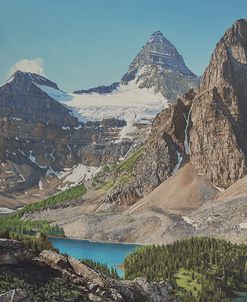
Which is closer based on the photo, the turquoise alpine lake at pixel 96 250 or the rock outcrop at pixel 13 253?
the rock outcrop at pixel 13 253

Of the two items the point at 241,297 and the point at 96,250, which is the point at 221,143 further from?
the point at 241,297

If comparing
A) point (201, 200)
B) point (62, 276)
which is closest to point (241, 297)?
point (62, 276)

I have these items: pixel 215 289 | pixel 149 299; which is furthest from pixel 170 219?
pixel 149 299

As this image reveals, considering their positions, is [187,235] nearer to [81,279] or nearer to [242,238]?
[242,238]

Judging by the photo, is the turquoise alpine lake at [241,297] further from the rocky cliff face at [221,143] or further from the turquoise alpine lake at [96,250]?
the rocky cliff face at [221,143]

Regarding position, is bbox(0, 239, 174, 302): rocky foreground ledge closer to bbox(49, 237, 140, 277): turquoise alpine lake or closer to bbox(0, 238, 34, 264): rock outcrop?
bbox(0, 238, 34, 264): rock outcrop

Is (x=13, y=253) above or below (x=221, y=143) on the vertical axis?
below

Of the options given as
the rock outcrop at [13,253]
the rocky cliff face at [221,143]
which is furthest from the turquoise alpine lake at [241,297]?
the rocky cliff face at [221,143]
